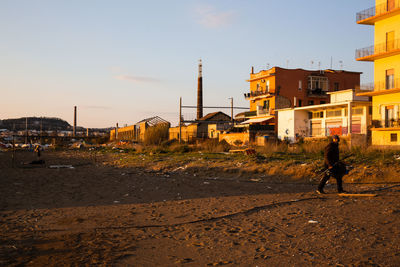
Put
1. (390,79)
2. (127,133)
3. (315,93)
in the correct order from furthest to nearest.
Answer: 1. (127,133)
2. (315,93)
3. (390,79)

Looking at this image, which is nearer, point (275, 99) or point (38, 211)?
point (38, 211)

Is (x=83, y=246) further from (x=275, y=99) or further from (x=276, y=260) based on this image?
(x=275, y=99)

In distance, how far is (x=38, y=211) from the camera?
800 centimetres

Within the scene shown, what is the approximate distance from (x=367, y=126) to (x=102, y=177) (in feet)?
81.1

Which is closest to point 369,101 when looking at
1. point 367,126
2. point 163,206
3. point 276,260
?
point 367,126

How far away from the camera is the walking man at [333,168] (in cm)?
943

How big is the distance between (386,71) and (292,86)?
785 inches

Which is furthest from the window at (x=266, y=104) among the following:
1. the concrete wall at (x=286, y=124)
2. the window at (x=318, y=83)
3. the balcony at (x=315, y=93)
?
the concrete wall at (x=286, y=124)

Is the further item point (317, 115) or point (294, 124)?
point (294, 124)

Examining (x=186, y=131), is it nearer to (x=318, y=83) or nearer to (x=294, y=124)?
(x=294, y=124)

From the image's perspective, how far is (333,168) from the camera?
31.0 feet

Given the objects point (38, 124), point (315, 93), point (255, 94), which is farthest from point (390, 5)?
point (38, 124)

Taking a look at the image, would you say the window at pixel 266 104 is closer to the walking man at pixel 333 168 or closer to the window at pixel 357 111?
the window at pixel 357 111

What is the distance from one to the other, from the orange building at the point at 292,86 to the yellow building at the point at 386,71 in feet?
58.8
